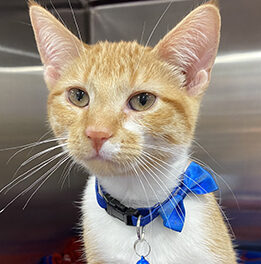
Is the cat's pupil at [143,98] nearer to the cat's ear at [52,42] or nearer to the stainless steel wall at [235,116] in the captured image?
the cat's ear at [52,42]

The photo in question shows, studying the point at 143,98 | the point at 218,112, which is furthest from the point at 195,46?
the point at 218,112

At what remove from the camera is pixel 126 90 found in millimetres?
777

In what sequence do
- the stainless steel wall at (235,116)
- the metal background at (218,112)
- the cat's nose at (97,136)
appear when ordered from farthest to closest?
1. the stainless steel wall at (235,116)
2. the metal background at (218,112)
3. the cat's nose at (97,136)

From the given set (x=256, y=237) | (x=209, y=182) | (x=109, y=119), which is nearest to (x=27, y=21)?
(x=109, y=119)

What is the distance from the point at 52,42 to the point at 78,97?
0.17 metres

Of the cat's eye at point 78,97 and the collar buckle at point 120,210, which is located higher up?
the cat's eye at point 78,97

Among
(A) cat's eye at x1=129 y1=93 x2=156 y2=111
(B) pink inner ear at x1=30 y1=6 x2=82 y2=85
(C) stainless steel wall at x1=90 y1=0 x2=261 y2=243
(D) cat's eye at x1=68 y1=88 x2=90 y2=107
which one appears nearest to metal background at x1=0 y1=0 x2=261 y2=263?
(C) stainless steel wall at x1=90 y1=0 x2=261 y2=243

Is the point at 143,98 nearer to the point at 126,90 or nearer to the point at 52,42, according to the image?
the point at 126,90

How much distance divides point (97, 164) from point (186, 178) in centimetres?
26

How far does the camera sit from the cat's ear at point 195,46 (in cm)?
79

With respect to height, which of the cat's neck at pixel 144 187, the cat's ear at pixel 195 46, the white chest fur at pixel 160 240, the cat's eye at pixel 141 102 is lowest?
the white chest fur at pixel 160 240

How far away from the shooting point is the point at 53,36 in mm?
882

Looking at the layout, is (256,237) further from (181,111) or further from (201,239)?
(181,111)

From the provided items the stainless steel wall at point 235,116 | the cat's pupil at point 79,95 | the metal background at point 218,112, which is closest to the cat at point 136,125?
the cat's pupil at point 79,95
